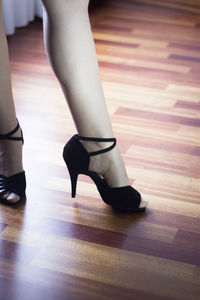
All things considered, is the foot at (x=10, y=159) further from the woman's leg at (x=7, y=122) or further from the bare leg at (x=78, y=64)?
the bare leg at (x=78, y=64)

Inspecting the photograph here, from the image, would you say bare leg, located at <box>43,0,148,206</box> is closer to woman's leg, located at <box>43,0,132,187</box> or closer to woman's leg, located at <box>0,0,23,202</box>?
woman's leg, located at <box>43,0,132,187</box>

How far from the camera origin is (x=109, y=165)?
128 centimetres

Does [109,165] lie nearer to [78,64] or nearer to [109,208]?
[109,208]

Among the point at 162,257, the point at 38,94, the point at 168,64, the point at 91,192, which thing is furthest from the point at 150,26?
the point at 162,257

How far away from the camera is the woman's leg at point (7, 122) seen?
1.30 m

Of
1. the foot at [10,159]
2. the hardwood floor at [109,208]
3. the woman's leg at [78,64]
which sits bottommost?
the hardwood floor at [109,208]

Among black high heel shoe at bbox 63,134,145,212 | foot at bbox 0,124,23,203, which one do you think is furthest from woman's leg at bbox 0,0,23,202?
black high heel shoe at bbox 63,134,145,212

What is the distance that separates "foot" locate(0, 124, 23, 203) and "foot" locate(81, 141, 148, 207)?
18 cm

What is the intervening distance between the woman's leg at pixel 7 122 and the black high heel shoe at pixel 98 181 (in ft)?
0.42

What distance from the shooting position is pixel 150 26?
281 cm

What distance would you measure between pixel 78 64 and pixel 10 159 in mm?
299

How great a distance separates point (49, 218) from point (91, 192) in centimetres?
15

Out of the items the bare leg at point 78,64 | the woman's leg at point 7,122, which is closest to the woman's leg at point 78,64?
the bare leg at point 78,64

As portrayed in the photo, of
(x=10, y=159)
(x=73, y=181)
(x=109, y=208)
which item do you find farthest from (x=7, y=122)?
(x=109, y=208)
